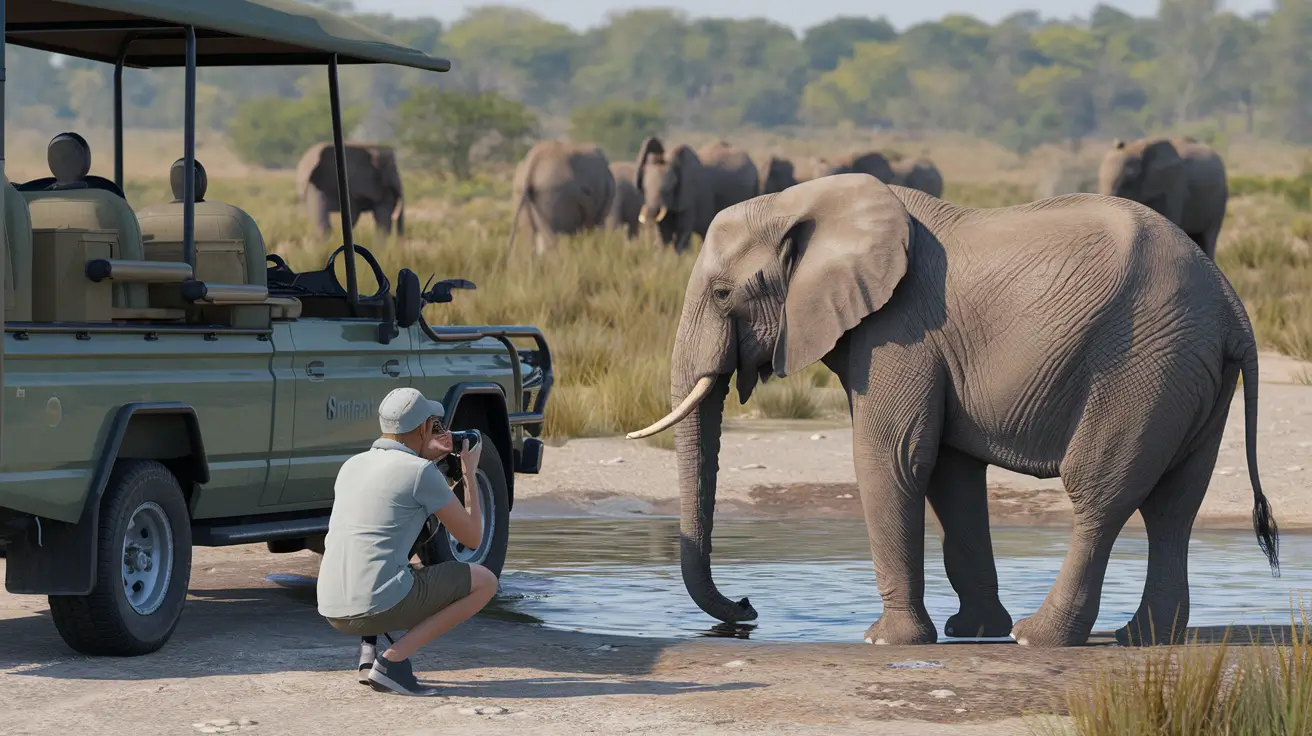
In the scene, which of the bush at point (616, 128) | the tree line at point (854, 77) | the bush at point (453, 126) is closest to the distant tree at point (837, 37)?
the tree line at point (854, 77)

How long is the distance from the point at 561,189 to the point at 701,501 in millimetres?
25916

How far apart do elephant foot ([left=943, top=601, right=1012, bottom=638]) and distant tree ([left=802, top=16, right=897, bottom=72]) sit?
17159 centimetres

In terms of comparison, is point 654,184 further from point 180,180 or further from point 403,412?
point 403,412

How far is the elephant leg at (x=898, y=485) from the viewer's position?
29.5ft

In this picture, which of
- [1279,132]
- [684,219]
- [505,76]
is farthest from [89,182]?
[505,76]

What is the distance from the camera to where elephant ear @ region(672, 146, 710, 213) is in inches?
1423

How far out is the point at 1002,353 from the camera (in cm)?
890

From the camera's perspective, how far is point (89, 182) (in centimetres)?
894

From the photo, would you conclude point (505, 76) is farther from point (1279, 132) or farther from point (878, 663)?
point (878, 663)

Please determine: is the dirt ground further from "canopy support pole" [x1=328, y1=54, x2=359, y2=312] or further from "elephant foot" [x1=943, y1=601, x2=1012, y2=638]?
"canopy support pole" [x1=328, y1=54, x2=359, y2=312]

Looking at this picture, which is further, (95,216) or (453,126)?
(453,126)

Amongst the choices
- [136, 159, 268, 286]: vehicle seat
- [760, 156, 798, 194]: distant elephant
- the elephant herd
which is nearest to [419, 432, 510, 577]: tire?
[136, 159, 268, 286]: vehicle seat

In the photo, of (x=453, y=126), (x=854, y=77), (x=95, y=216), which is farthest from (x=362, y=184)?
(x=854, y=77)

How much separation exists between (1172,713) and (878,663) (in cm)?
180
